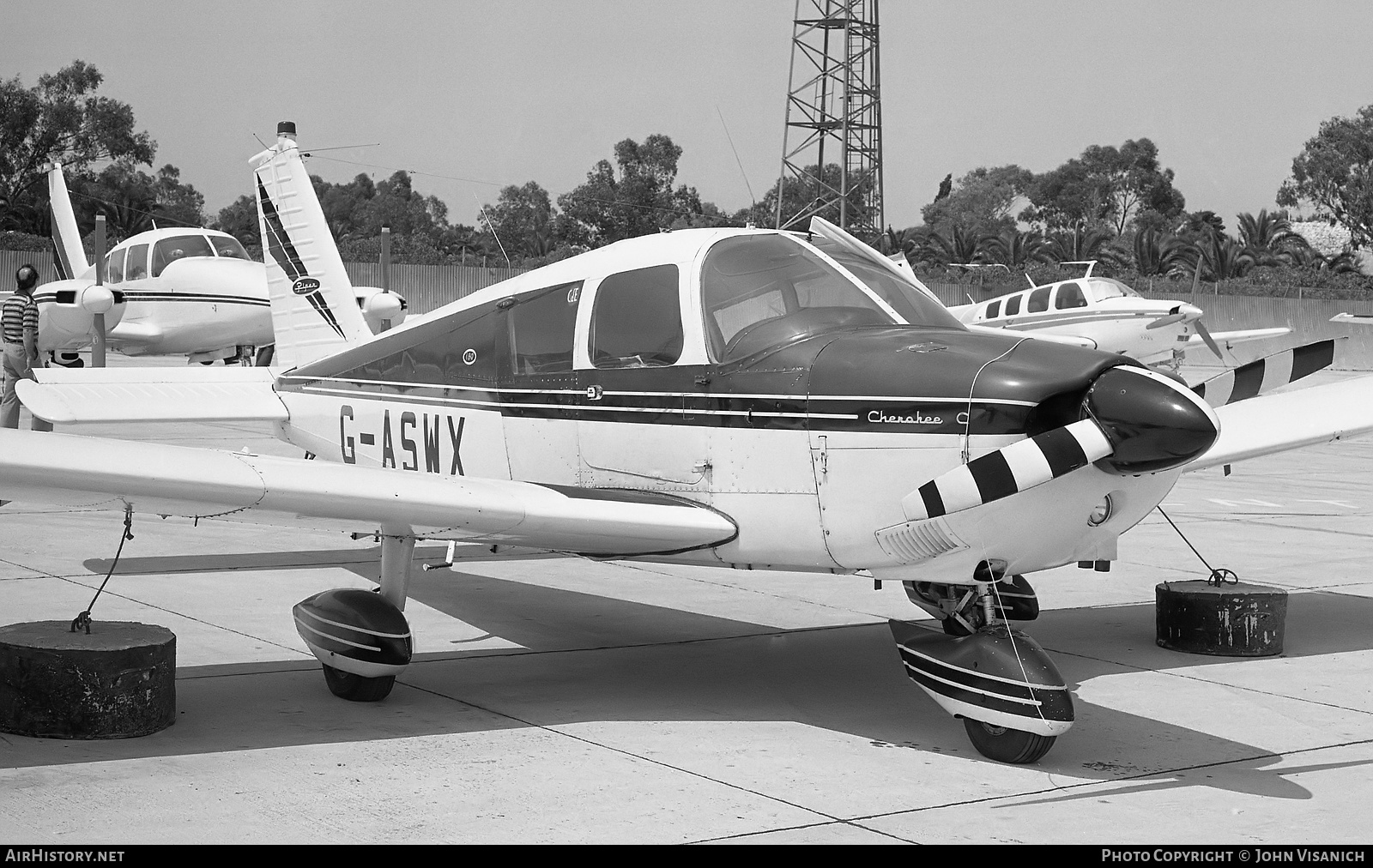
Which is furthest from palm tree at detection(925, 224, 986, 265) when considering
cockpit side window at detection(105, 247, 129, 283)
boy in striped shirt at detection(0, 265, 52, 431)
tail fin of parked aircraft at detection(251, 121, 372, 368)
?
tail fin of parked aircraft at detection(251, 121, 372, 368)

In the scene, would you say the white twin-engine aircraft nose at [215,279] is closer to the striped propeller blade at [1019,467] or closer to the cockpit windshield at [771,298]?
the cockpit windshield at [771,298]

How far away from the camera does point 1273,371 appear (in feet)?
25.2

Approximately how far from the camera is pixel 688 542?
6297mm

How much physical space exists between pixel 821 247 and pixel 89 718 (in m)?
3.78

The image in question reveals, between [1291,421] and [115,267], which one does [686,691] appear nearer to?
[1291,421]

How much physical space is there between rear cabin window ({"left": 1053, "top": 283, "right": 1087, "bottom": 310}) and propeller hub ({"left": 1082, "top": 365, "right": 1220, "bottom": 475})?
928 inches

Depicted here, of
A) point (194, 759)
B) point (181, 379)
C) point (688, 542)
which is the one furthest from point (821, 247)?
point (181, 379)

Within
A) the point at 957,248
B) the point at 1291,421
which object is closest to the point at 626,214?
the point at 957,248

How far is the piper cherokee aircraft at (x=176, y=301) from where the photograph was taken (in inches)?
976

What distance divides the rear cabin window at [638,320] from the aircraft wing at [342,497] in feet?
2.12

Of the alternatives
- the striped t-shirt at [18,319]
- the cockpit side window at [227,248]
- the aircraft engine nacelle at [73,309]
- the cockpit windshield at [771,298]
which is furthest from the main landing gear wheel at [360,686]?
the cockpit side window at [227,248]

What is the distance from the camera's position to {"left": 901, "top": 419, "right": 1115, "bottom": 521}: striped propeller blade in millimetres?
5105

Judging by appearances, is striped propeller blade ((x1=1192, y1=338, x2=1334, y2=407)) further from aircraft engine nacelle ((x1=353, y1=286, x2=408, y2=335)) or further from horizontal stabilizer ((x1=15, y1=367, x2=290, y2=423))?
aircraft engine nacelle ((x1=353, y1=286, x2=408, y2=335))

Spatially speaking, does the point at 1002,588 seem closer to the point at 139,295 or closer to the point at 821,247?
the point at 821,247
